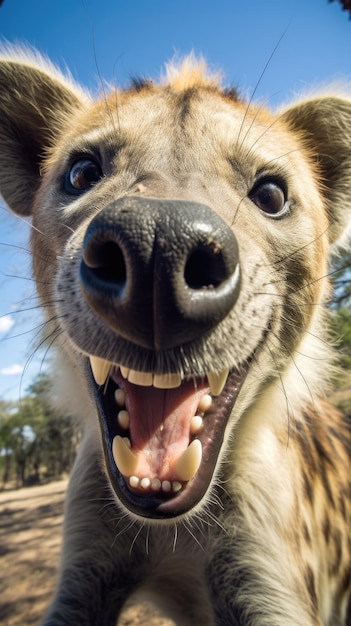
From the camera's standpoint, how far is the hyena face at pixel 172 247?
1.28 metres

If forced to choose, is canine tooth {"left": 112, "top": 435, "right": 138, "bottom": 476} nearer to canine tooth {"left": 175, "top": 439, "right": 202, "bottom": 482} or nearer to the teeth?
the teeth

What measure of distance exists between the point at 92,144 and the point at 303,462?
2.19m

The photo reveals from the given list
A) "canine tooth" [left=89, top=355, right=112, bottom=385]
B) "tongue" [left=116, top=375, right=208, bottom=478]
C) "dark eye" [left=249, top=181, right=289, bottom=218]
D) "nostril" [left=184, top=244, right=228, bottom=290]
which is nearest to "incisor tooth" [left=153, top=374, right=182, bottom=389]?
"tongue" [left=116, top=375, right=208, bottom=478]

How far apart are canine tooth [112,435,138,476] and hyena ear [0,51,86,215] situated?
178 centimetres

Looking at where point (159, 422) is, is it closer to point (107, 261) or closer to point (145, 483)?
point (145, 483)


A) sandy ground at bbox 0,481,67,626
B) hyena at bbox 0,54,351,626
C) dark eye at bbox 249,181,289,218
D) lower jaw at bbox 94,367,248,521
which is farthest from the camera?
sandy ground at bbox 0,481,67,626

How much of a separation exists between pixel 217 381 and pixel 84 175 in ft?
4.06

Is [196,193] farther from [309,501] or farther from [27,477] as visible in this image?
[27,477]

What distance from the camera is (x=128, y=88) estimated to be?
292cm

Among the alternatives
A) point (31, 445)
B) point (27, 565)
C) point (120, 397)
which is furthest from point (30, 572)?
point (31, 445)

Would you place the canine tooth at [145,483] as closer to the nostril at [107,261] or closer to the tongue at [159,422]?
the tongue at [159,422]

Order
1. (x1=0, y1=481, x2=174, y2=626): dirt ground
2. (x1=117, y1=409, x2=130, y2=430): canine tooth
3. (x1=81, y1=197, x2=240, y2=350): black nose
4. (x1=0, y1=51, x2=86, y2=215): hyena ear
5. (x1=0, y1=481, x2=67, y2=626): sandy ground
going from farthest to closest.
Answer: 1. (x1=0, y1=481, x2=67, y2=626): sandy ground
2. (x1=0, y1=481, x2=174, y2=626): dirt ground
3. (x1=0, y1=51, x2=86, y2=215): hyena ear
4. (x1=117, y1=409, x2=130, y2=430): canine tooth
5. (x1=81, y1=197, x2=240, y2=350): black nose

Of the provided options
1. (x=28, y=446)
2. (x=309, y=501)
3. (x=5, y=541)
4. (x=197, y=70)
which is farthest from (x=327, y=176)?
(x=28, y=446)

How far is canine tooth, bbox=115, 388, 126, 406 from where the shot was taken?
1.83 metres
